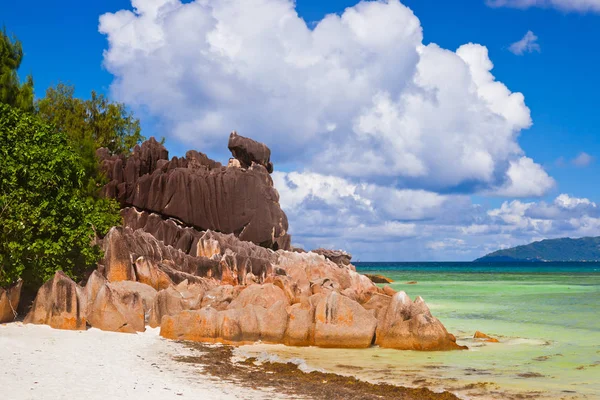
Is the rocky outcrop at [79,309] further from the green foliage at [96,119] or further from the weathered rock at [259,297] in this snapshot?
the green foliage at [96,119]

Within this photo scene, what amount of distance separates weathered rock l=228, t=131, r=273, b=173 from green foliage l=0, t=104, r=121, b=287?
32.1 metres

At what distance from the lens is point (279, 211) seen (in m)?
54.2

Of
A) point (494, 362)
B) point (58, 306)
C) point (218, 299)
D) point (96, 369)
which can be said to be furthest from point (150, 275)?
point (494, 362)

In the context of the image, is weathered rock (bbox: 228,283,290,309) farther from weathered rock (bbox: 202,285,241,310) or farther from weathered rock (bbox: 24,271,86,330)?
weathered rock (bbox: 24,271,86,330)

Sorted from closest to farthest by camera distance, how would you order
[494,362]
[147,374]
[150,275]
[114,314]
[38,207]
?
1. [147,374]
2. [494,362]
3. [114,314]
4. [38,207]
5. [150,275]

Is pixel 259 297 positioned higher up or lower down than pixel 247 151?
lower down

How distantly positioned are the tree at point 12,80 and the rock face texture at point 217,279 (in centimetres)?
852

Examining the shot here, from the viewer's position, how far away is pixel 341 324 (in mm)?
22391

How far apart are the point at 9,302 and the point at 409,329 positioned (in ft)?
45.5

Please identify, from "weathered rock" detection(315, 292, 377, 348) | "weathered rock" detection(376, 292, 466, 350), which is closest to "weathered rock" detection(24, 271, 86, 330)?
"weathered rock" detection(315, 292, 377, 348)

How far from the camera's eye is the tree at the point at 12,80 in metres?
33.0

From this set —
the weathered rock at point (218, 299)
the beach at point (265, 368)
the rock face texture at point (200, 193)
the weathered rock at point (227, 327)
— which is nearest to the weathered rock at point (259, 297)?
the weathered rock at point (218, 299)

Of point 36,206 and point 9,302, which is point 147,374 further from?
point 36,206

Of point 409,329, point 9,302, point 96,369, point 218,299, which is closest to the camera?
point 96,369
